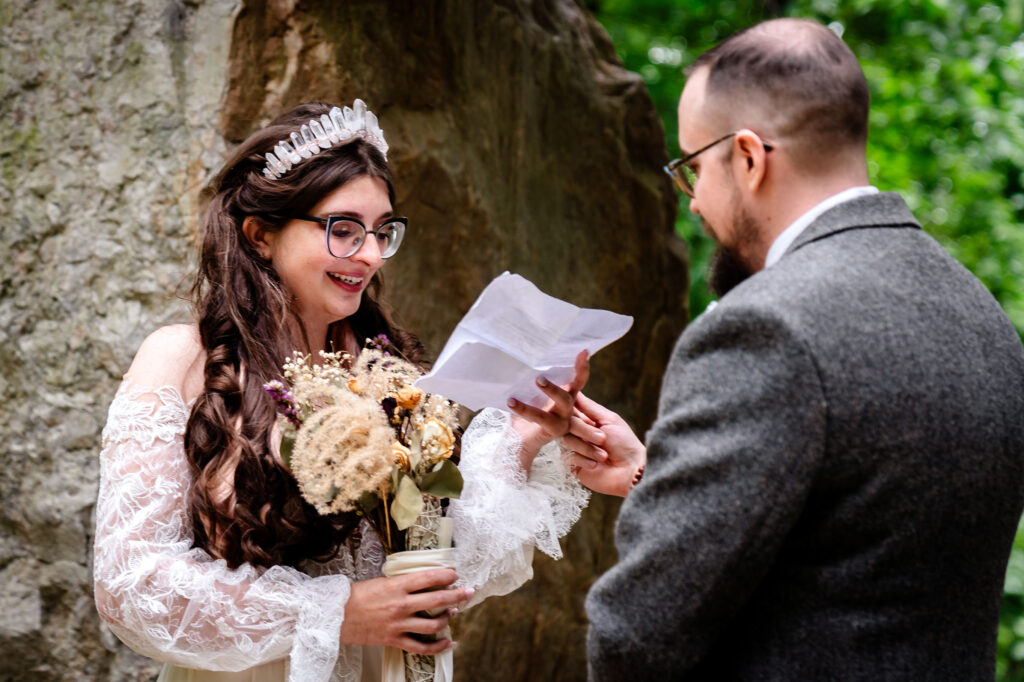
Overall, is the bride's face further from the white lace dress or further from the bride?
the white lace dress

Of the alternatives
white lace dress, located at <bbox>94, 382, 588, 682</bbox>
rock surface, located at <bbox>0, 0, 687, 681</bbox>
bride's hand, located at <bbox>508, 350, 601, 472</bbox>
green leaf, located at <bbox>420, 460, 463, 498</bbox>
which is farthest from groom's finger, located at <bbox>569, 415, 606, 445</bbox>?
rock surface, located at <bbox>0, 0, 687, 681</bbox>

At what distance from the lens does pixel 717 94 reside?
1.49 m

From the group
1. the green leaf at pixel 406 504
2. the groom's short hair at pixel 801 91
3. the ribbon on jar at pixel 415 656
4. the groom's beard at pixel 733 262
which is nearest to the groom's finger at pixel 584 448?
the ribbon on jar at pixel 415 656

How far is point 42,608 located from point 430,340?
144 cm

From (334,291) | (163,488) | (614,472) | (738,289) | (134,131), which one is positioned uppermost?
(134,131)

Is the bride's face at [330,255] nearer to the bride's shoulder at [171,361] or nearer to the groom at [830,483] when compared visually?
the bride's shoulder at [171,361]

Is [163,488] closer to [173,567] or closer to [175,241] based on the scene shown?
[173,567]

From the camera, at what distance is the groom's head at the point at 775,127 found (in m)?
1.43

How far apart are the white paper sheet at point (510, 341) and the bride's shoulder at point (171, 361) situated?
585 millimetres

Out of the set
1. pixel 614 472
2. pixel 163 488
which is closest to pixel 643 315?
pixel 614 472

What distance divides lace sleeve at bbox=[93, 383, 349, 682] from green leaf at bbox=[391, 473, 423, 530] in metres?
0.22

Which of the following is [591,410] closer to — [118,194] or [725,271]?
[725,271]

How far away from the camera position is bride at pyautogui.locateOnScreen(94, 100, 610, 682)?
1808 mm

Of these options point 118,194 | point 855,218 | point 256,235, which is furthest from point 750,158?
point 118,194
